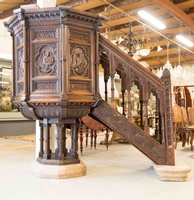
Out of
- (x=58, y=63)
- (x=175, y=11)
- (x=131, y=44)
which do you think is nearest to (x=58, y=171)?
(x=58, y=63)

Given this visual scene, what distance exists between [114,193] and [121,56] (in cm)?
164

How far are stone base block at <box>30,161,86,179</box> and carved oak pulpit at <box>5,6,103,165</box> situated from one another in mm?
93

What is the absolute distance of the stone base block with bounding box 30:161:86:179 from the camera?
133 inches

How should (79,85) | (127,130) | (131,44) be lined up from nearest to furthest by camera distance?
(79,85) < (127,130) < (131,44)

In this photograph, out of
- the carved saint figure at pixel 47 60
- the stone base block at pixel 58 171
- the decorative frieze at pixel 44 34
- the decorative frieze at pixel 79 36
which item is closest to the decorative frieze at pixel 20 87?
the carved saint figure at pixel 47 60

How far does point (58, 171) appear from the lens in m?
3.38

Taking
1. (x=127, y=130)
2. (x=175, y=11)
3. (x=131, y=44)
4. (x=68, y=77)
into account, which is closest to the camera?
(x=68, y=77)

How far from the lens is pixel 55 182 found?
10.5 ft

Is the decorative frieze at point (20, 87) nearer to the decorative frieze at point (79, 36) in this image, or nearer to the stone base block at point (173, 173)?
the decorative frieze at point (79, 36)

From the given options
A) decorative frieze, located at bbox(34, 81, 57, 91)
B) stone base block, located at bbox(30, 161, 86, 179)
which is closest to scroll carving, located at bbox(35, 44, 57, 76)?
decorative frieze, located at bbox(34, 81, 57, 91)

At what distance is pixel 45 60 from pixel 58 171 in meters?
1.29

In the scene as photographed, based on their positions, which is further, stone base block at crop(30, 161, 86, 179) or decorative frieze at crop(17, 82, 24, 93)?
decorative frieze at crop(17, 82, 24, 93)

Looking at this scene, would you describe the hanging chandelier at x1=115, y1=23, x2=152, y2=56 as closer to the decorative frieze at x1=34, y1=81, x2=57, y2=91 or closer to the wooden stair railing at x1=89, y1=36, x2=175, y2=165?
the wooden stair railing at x1=89, y1=36, x2=175, y2=165

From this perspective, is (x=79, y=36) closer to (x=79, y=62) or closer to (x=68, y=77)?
(x=79, y=62)
